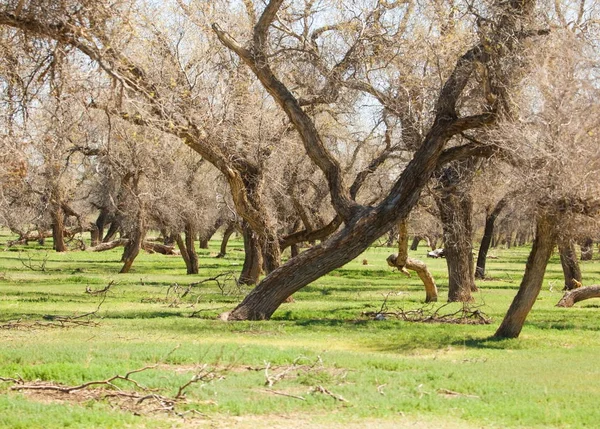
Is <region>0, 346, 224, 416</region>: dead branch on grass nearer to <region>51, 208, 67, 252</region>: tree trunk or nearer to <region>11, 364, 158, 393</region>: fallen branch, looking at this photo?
<region>11, 364, 158, 393</region>: fallen branch

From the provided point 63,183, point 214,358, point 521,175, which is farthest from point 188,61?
point 63,183

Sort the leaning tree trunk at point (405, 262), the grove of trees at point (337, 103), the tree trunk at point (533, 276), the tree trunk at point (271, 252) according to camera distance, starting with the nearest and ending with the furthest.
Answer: the grove of trees at point (337, 103) < the tree trunk at point (533, 276) < the leaning tree trunk at point (405, 262) < the tree trunk at point (271, 252)

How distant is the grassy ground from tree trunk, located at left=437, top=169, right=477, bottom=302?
319 centimetres

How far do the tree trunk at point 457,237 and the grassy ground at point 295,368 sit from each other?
319cm

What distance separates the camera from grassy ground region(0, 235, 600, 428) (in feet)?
30.4

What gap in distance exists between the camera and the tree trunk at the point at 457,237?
2406 centimetres

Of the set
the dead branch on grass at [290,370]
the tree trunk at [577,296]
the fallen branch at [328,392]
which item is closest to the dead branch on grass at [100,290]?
the dead branch on grass at [290,370]

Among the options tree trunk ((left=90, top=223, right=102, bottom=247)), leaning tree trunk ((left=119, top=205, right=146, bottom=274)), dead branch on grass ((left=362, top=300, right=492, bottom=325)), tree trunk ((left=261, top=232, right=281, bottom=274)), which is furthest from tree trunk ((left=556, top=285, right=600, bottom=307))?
tree trunk ((left=90, top=223, right=102, bottom=247))

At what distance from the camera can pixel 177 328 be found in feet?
55.0

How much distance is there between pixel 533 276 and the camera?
52.9 feet

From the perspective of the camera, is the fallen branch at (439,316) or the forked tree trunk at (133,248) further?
the forked tree trunk at (133,248)

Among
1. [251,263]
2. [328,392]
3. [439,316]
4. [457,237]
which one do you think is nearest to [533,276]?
[439,316]

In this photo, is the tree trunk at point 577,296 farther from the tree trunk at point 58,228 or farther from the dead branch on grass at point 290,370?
the tree trunk at point 58,228

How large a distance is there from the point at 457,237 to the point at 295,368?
1359 cm
